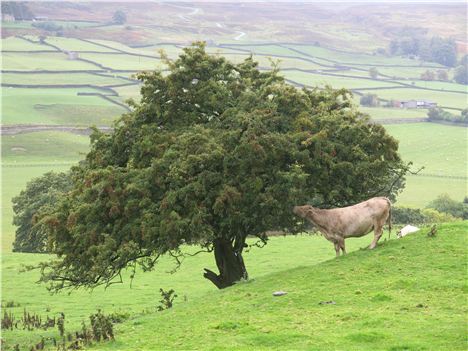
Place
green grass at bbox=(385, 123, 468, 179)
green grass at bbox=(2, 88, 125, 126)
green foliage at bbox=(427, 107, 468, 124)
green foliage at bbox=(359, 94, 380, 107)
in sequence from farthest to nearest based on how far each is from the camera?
green foliage at bbox=(359, 94, 380, 107) < green foliage at bbox=(427, 107, 468, 124) < green grass at bbox=(2, 88, 125, 126) < green grass at bbox=(385, 123, 468, 179)

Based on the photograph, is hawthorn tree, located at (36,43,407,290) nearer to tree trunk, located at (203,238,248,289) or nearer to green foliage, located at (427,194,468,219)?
tree trunk, located at (203,238,248,289)

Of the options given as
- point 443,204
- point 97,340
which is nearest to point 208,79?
point 97,340

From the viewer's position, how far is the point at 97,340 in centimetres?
2086

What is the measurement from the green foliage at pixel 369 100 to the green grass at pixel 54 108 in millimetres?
61945

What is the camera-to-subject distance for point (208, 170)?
27.0 m

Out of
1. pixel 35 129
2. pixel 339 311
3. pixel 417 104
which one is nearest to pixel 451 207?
pixel 339 311

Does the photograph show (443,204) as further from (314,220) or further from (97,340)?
(97,340)

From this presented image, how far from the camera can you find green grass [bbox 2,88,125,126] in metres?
158

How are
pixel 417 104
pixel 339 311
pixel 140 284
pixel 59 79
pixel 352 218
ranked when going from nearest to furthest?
pixel 339 311
pixel 352 218
pixel 140 284
pixel 417 104
pixel 59 79

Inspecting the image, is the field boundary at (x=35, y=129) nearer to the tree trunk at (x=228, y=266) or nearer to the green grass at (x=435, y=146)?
the green grass at (x=435, y=146)

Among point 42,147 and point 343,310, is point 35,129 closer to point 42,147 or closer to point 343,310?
point 42,147

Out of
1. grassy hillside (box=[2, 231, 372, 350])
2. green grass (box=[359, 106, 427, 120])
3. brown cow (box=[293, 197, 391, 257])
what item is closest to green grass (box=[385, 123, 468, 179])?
green grass (box=[359, 106, 427, 120])

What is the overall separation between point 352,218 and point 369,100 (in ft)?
545

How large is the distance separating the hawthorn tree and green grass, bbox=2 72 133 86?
528 feet
